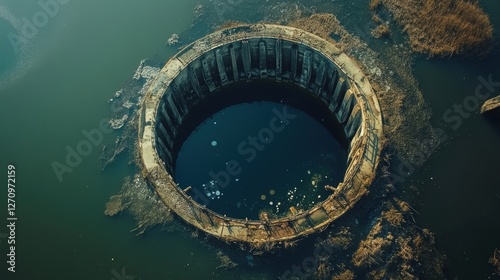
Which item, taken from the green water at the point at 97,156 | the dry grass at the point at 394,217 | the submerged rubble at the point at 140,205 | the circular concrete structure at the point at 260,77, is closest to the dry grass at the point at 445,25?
the green water at the point at 97,156

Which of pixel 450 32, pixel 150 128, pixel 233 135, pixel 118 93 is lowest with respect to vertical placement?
pixel 450 32

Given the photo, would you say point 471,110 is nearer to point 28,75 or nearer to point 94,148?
point 94,148

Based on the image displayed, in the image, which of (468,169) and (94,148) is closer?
(468,169)

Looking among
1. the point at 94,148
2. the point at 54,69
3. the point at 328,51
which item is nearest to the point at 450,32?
the point at 328,51

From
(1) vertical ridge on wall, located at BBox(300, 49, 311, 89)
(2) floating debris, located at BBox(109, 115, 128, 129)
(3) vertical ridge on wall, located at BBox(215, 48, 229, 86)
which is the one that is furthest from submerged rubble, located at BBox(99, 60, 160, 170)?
(1) vertical ridge on wall, located at BBox(300, 49, 311, 89)

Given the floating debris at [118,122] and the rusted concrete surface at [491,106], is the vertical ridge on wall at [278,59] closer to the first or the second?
the floating debris at [118,122]

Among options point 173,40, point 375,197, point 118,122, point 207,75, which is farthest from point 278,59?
point 375,197

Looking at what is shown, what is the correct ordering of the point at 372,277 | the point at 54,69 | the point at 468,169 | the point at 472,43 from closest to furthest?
the point at 372,277, the point at 468,169, the point at 472,43, the point at 54,69
